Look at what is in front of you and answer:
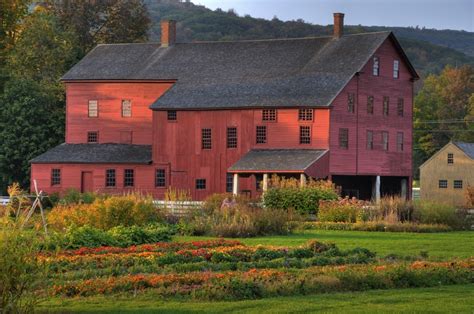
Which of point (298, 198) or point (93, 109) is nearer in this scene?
point (298, 198)

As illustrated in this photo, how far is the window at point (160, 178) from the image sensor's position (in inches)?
2644

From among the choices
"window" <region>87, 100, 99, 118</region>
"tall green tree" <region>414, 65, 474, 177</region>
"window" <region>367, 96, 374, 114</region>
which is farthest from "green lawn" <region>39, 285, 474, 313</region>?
"tall green tree" <region>414, 65, 474, 177</region>

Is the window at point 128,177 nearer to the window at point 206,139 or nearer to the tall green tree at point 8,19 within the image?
the window at point 206,139

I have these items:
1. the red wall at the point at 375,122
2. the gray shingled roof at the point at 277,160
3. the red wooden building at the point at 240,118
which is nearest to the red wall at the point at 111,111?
the red wooden building at the point at 240,118

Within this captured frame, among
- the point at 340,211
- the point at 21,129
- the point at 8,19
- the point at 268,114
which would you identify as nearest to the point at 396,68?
the point at 268,114

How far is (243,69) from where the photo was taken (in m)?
68.3

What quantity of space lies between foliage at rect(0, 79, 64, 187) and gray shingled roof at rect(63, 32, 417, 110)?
3.67 metres

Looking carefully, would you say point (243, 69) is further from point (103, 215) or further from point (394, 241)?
point (394, 241)

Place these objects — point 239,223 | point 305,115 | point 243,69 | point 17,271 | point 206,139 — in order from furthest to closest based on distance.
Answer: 1. point 243,69
2. point 206,139
3. point 305,115
4. point 239,223
5. point 17,271

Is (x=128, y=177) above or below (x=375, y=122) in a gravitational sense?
below

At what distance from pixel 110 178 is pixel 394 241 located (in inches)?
1428

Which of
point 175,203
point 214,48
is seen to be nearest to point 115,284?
point 175,203

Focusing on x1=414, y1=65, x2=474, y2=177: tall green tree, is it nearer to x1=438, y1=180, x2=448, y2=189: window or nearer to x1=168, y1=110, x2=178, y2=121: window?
x1=438, y1=180, x2=448, y2=189: window

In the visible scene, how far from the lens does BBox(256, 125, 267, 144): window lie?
6369cm
